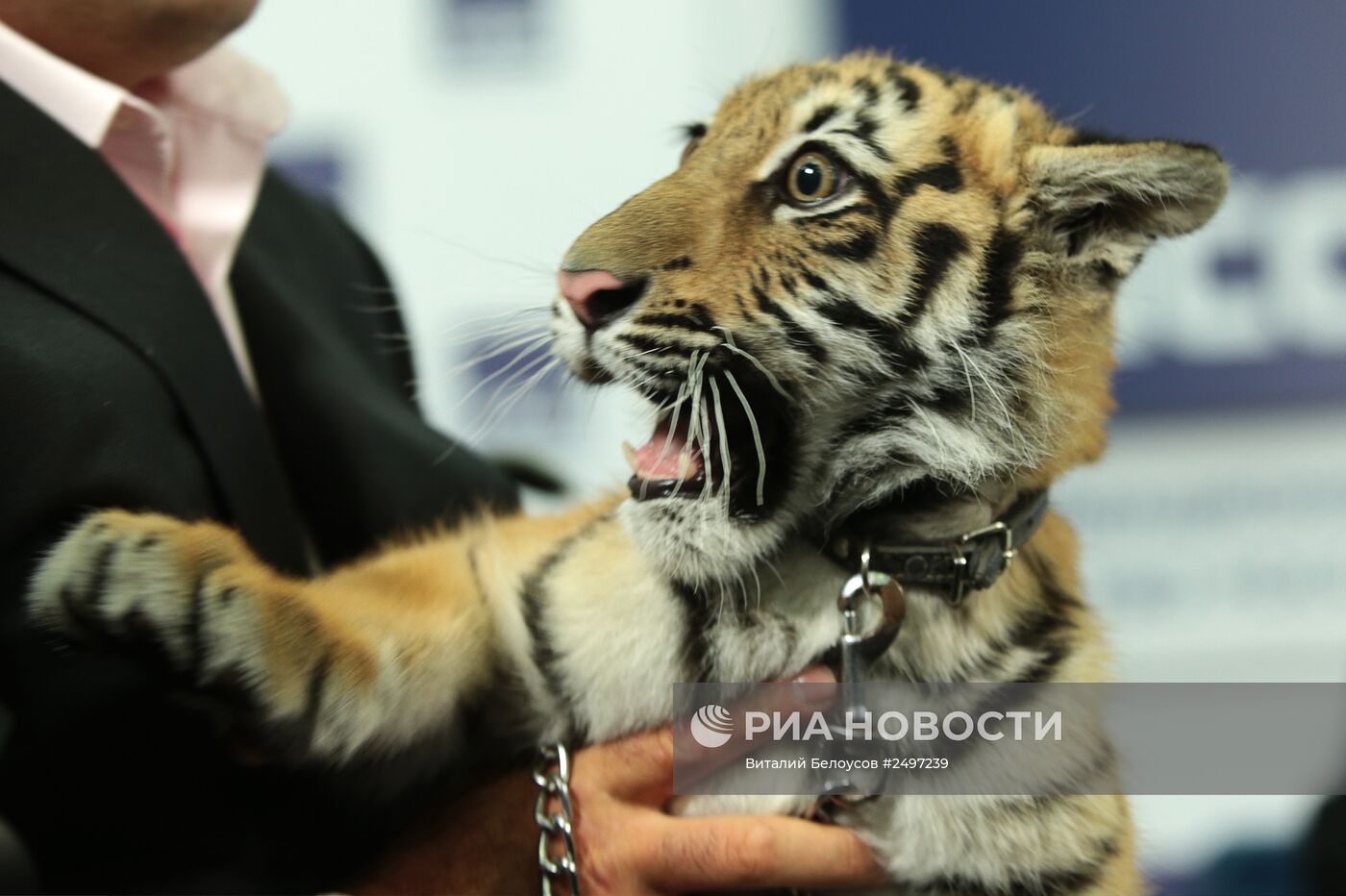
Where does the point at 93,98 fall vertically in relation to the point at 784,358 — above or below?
below

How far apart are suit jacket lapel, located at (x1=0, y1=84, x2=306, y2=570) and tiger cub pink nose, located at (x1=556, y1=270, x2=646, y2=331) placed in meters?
0.30

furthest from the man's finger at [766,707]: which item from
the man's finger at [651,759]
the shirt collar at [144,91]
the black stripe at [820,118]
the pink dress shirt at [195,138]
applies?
the shirt collar at [144,91]

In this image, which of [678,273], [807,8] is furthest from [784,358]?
[807,8]

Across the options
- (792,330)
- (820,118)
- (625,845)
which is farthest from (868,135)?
(625,845)

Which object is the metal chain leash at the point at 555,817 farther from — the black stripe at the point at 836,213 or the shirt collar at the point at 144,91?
the shirt collar at the point at 144,91

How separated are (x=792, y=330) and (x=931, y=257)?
0.33ft

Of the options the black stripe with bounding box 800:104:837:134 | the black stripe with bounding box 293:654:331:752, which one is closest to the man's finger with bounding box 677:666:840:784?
the black stripe with bounding box 293:654:331:752

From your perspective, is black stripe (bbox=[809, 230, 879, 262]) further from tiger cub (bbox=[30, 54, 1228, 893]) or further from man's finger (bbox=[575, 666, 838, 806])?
man's finger (bbox=[575, 666, 838, 806])

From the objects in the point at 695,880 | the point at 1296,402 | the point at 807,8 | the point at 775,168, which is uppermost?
the point at 1296,402

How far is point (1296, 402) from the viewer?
133 cm

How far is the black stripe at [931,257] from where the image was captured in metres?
0.66

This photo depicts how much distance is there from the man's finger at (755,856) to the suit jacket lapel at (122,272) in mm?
363

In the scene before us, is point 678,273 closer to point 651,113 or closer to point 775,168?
point 775,168

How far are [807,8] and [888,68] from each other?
1.53 ft
